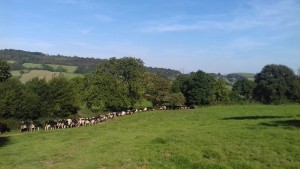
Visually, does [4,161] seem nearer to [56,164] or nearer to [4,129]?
[56,164]

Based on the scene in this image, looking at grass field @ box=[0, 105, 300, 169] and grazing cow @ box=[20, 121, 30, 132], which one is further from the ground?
grass field @ box=[0, 105, 300, 169]

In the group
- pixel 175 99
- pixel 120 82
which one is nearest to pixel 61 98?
pixel 120 82

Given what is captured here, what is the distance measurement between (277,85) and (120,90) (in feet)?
168

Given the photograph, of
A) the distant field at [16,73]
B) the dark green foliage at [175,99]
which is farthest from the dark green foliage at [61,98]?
the distant field at [16,73]

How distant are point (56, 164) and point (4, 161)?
12.1 ft

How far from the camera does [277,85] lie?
102 m

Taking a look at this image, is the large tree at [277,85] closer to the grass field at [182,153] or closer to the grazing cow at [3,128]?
the grazing cow at [3,128]

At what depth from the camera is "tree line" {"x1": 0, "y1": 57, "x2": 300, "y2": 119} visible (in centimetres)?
5188

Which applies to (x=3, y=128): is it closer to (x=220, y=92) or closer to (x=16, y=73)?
(x=220, y=92)

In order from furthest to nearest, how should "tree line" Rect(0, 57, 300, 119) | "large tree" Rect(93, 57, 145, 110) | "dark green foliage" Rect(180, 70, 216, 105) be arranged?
"dark green foliage" Rect(180, 70, 216, 105) → "large tree" Rect(93, 57, 145, 110) → "tree line" Rect(0, 57, 300, 119)

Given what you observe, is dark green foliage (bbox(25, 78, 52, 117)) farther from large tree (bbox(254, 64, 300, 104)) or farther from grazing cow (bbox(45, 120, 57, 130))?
large tree (bbox(254, 64, 300, 104))

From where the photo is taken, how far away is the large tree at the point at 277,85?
102062 millimetres

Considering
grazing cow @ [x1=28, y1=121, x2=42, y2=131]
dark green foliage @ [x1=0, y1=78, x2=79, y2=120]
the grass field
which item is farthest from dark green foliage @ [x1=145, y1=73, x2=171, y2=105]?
the grass field

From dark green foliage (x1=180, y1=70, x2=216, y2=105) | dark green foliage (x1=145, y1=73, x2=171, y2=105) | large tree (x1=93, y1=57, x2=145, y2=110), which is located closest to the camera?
large tree (x1=93, y1=57, x2=145, y2=110)
